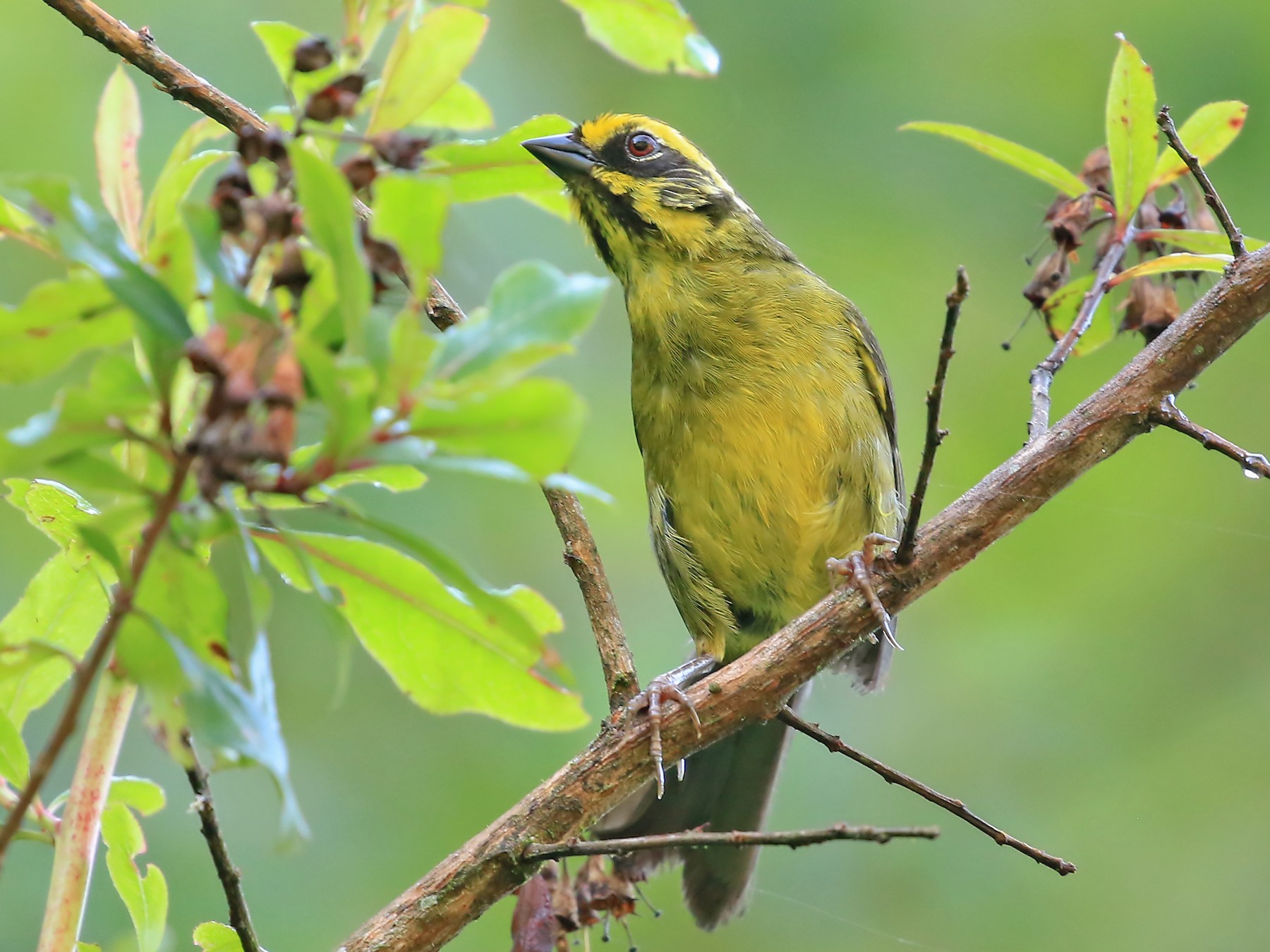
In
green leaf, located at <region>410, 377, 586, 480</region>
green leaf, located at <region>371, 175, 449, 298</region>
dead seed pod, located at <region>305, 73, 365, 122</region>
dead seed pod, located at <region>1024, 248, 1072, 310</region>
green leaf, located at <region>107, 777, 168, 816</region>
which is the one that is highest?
dead seed pod, located at <region>1024, 248, 1072, 310</region>

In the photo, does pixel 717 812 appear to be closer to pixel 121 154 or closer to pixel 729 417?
pixel 729 417

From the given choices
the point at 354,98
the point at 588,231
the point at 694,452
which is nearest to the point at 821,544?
the point at 694,452

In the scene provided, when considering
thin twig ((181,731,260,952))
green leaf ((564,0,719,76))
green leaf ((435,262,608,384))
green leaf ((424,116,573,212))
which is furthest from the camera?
green leaf ((564,0,719,76))

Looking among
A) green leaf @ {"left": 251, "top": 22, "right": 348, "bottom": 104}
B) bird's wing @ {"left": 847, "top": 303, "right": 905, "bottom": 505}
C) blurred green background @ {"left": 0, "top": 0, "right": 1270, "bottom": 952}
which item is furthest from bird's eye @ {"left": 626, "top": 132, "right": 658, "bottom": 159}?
green leaf @ {"left": 251, "top": 22, "right": 348, "bottom": 104}

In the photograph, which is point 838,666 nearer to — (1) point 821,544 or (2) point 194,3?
(1) point 821,544

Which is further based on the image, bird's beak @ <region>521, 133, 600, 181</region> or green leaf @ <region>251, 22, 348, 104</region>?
bird's beak @ <region>521, 133, 600, 181</region>

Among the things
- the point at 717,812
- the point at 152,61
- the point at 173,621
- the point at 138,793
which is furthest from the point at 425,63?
the point at 717,812

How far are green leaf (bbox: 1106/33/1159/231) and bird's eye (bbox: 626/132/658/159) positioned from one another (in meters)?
1.64

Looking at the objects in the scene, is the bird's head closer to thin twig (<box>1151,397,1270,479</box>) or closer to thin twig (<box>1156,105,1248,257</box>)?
thin twig (<box>1156,105,1248,257</box>)

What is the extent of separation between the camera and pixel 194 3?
18.1 ft

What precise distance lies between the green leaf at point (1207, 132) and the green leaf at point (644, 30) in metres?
1.25

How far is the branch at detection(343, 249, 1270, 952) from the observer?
7.58ft

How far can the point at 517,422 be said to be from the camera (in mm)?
1013

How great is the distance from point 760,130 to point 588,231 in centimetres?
281
